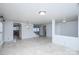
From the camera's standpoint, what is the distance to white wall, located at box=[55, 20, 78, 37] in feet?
30.7

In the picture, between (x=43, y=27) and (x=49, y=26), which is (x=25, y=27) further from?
(x=43, y=27)

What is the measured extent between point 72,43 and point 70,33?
467 cm

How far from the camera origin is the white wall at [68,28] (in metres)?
9.34

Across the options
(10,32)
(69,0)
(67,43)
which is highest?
(69,0)

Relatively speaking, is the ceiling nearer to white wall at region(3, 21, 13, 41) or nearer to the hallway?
the hallway

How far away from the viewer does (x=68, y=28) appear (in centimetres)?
1032

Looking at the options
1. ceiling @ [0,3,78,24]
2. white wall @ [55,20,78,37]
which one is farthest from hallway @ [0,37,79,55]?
white wall @ [55,20,78,37]

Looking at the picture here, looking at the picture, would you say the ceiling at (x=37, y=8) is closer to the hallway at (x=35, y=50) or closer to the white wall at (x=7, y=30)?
the hallway at (x=35, y=50)

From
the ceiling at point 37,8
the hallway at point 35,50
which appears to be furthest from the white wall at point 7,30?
the ceiling at point 37,8

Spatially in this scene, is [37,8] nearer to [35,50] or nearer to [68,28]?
[35,50]

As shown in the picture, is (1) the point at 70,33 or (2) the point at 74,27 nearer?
(2) the point at 74,27

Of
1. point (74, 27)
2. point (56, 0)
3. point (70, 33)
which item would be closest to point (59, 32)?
point (70, 33)

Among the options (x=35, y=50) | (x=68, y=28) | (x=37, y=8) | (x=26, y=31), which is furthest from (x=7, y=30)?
(x=68, y=28)
